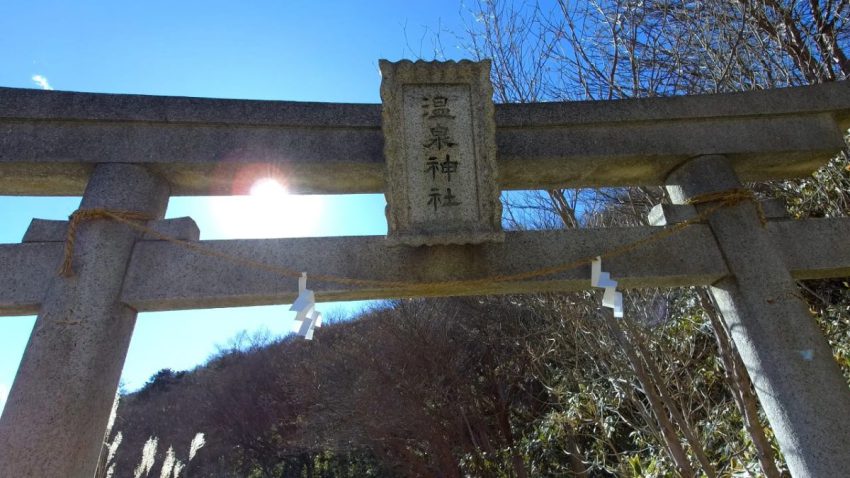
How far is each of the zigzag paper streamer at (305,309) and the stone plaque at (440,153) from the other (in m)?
0.42

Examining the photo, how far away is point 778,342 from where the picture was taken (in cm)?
201

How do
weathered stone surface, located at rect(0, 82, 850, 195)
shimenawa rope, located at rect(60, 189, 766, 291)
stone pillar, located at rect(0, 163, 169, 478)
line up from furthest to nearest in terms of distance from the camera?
weathered stone surface, located at rect(0, 82, 850, 195) < shimenawa rope, located at rect(60, 189, 766, 291) < stone pillar, located at rect(0, 163, 169, 478)

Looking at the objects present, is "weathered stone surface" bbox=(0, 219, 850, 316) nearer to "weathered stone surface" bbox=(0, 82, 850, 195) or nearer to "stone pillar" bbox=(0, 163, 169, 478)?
"stone pillar" bbox=(0, 163, 169, 478)

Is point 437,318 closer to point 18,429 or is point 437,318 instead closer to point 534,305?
point 534,305

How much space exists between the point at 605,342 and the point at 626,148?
2.33 m

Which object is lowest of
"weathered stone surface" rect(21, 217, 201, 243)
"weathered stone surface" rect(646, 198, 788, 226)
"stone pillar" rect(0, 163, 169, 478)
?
"stone pillar" rect(0, 163, 169, 478)

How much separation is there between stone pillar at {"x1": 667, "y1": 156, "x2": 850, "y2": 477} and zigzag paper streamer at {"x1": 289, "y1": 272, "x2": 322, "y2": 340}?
6.17 ft

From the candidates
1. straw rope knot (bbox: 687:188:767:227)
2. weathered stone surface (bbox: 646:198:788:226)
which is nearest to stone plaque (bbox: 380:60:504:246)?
weathered stone surface (bbox: 646:198:788:226)

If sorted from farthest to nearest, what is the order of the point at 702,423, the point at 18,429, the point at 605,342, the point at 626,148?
the point at 702,423 → the point at 605,342 → the point at 626,148 → the point at 18,429

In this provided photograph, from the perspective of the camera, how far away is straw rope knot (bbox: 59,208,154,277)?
1.92m

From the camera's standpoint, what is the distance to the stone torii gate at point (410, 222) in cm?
187

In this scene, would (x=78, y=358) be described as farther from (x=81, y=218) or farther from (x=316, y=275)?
(x=316, y=275)

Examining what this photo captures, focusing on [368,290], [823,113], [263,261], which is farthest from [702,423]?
[263,261]

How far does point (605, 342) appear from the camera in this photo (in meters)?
4.27
